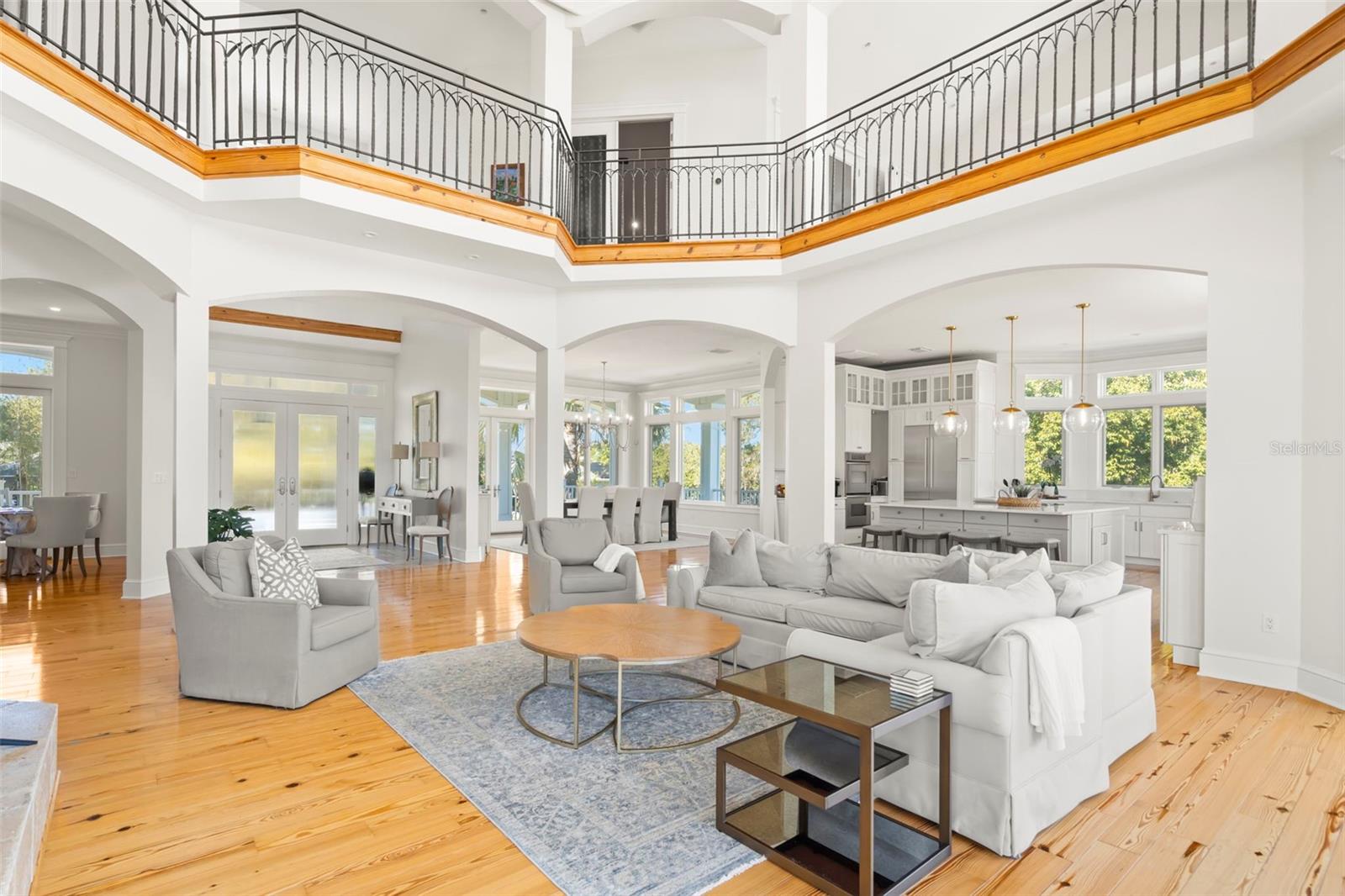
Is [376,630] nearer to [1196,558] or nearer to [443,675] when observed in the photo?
[443,675]

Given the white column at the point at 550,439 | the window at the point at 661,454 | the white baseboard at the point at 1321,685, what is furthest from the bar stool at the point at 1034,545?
the window at the point at 661,454

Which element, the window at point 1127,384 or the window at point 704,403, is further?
the window at point 704,403

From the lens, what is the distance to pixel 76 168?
419 cm

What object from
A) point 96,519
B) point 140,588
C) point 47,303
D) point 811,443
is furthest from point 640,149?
point 96,519

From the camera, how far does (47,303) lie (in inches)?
312

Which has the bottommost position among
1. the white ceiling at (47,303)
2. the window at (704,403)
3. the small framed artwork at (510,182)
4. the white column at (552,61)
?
the window at (704,403)

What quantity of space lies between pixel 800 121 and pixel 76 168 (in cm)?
578

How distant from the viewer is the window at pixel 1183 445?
31.3ft

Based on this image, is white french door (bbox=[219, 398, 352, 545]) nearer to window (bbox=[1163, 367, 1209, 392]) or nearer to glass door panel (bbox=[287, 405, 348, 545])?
glass door panel (bbox=[287, 405, 348, 545])

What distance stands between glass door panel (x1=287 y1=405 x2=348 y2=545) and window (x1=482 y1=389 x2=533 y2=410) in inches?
104

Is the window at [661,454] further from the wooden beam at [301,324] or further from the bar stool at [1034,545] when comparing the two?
the bar stool at [1034,545]

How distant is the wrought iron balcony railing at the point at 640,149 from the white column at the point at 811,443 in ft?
4.40

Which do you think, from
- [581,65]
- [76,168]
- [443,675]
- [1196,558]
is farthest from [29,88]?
[1196,558]

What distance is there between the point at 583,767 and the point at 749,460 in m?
10.1
